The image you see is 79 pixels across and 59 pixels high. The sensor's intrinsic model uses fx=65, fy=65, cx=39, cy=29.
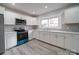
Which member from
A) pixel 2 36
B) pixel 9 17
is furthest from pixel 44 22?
pixel 2 36

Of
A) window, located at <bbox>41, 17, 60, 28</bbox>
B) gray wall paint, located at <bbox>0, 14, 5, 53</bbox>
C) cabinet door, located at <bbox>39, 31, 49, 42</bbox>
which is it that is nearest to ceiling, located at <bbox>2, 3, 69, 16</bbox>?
window, located at <bbox>41, 17, 60, 28</bbox>

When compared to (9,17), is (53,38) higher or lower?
lower

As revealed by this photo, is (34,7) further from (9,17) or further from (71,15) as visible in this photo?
(71,15)

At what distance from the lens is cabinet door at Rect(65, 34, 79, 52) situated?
5.10 feet

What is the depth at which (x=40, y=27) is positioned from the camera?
5.49 feet

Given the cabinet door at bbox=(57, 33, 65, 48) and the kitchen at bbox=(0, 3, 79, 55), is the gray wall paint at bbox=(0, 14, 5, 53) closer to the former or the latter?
the kitchen at bbox=(0, 3, 79, 55)

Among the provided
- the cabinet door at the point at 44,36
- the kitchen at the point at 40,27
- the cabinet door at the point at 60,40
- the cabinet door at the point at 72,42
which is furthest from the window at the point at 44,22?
the cabinet door at the point at 72,42

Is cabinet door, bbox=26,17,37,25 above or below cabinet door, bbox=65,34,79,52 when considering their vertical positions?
above

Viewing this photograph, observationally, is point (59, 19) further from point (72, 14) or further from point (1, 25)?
point (1, 25)

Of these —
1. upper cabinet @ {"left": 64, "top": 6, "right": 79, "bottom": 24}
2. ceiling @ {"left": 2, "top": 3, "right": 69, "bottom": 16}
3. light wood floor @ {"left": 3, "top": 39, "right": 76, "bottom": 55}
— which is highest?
ceiling @ {"left": 2, "top": 3, "right": 69, "bottom": 16}

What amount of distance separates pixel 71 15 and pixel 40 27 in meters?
0.91

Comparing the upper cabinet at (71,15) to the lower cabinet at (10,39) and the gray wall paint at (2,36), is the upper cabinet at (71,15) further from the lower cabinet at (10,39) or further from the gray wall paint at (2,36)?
the gray wall paint at (2,36)
